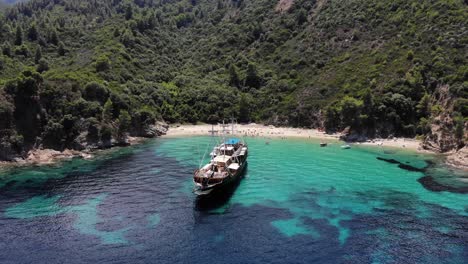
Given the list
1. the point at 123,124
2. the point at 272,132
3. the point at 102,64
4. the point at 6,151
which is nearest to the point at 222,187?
the point at 6,151

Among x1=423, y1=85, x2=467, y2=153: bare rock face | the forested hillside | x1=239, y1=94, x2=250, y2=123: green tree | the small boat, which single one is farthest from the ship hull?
x1=239, y1=94, x2=250, y2=123: green tree

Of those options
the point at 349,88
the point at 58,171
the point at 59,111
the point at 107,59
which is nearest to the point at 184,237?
the point at 58,171

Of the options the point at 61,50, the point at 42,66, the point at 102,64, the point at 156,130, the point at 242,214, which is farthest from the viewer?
the point at 61,50

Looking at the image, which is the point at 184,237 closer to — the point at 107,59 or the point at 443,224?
the point at 443,224

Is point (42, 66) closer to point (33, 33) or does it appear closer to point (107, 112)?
point (33, 33)

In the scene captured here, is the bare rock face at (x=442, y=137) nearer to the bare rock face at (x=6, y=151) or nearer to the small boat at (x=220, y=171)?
the small boat at (x=220, y=171)

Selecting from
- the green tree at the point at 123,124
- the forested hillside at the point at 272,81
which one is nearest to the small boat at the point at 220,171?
the green tree at the point at 123,124
